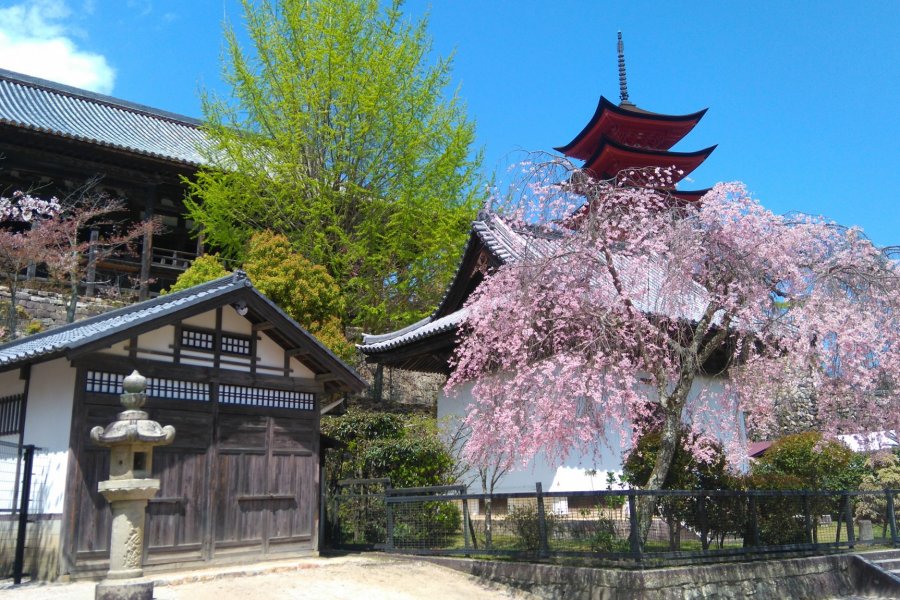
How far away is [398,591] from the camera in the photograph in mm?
9297

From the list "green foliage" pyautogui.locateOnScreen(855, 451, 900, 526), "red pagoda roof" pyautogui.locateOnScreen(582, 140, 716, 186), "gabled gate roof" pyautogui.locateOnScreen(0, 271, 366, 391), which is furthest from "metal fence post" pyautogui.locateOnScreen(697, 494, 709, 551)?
"red pagoda roof" pyautogui.locateOnScreen(582, 140, 716, 186)

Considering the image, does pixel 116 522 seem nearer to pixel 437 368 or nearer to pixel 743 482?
pixel 743 482

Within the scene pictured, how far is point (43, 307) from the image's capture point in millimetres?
19750

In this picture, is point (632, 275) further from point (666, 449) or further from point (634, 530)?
point (634, 530)

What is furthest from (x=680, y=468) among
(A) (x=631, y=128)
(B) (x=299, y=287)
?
(A) (x=631, y=128)

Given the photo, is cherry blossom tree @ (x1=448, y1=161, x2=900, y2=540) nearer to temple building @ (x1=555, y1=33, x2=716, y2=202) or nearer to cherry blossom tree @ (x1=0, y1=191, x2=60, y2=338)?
cherry blossom tree @ (x1=0, y1=191, x2=60, y2=338)

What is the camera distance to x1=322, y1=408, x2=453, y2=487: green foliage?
13062 millimetres

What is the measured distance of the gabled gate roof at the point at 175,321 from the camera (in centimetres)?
932

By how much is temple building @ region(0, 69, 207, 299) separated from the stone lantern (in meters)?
15.0

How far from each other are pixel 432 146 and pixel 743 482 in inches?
518

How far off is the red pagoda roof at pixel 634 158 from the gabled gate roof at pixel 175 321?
18453mm

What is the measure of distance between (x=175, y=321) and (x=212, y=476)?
2.34 meters

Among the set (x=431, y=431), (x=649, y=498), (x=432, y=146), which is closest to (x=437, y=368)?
(x=431, y=431)

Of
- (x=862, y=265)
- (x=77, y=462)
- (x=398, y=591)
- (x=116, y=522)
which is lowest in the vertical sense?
(x=398, y=591)
